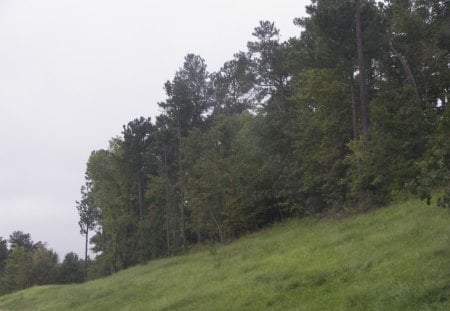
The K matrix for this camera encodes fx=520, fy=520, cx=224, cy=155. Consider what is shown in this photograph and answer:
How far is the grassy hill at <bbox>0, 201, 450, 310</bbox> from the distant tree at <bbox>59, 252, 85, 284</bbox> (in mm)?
65672

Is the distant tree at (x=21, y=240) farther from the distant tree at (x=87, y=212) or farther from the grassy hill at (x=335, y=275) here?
the grassy hill at (x=335, y=275)

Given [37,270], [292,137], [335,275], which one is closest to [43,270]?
[37,270]

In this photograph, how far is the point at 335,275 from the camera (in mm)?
14398

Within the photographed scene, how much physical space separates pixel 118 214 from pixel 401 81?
3638 centimetres

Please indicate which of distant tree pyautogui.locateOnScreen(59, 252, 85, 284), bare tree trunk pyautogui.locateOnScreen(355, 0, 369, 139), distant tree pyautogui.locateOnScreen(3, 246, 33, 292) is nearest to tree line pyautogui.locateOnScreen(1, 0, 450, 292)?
bare tree trunk pyautogui.locateOnScreen(355, 0, 369, 139)

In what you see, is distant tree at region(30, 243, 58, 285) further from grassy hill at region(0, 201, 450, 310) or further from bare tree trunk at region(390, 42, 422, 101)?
bare tree trunk at region(390, 42, 422, 101)

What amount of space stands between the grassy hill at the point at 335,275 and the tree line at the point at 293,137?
177 centimetres

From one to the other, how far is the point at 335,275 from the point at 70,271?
81845 mm

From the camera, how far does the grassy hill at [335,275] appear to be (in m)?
11.4

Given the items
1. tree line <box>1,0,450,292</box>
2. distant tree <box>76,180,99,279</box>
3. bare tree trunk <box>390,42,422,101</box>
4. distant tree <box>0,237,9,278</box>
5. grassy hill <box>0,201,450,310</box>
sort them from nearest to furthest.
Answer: grassy hill <box>0,201,450,310</box>, tree line <box>1,0,450,292</box>, bare tree trunk <box>390,42,422,101</box>, distant tree <box>76,180,99,279</box>, distant tree <box>0,237,9,278</box>

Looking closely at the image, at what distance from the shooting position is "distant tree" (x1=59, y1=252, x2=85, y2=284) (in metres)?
87.3

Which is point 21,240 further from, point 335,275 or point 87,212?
point 335,275

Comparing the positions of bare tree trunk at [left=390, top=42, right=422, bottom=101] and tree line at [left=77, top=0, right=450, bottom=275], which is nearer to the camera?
tree line at [left=77, top=0, right=450, bottom=275]

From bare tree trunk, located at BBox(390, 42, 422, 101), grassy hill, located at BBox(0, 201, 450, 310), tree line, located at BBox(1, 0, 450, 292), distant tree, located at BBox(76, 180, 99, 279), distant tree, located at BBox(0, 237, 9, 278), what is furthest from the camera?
distant tree, located at BBox(0, 237, 9, 278)
